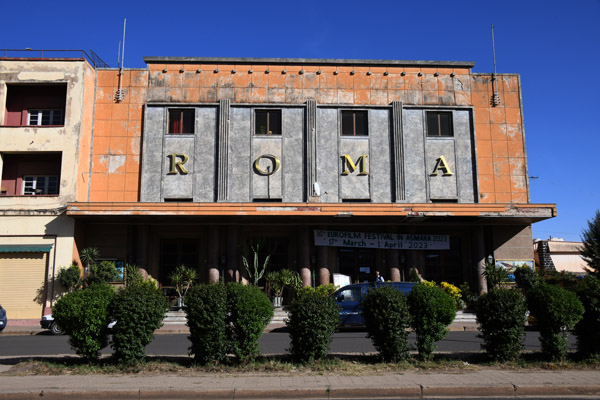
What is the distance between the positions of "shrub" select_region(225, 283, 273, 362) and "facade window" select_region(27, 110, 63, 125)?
66.0 ft

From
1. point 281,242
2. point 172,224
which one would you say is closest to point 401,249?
point 281,242

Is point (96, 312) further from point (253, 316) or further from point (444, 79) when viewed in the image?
point (444, 79)

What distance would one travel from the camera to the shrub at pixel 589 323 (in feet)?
33.4

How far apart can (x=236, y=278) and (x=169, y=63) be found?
37.5 feet

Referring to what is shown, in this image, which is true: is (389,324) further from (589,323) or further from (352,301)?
(352,301)

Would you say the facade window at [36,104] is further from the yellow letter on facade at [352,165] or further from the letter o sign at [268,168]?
the yellow letter on facade at [352,165]

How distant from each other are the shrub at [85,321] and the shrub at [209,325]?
1.63 m

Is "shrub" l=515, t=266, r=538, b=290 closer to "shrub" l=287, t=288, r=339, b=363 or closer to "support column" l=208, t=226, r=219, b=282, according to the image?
"support column" l=208, t=226, r=219, b=282

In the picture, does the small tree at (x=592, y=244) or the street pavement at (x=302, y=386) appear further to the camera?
the small tree at (x=592, y=244)

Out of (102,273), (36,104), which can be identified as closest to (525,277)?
(102,273)

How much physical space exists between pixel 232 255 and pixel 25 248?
30.6 feet

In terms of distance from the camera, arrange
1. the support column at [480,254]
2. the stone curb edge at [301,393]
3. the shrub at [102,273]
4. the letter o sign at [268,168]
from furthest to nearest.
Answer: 1. the letter o sign at [268,168]
2. the support column at [480,254]
3. the shrub at [102,273]
4. the stone curb edge at [301,393]

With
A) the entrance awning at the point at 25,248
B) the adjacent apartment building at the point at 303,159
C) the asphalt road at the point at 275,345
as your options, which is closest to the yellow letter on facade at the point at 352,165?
the adjacent apartment building at the point at 303,159

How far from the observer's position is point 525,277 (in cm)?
2442
